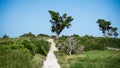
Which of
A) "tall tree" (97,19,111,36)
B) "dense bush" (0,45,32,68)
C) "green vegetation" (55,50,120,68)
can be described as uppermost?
"tall tree" (97,19,111,36)

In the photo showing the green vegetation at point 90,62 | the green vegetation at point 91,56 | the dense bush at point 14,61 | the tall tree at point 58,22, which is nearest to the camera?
the dense bush at point 14,61

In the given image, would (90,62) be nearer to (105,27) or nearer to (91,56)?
(91,56)

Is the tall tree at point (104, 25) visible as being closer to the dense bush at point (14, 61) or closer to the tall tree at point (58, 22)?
the tall tree at point (58, 22)

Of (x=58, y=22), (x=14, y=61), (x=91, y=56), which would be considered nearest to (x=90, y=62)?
(x=91, y=56)

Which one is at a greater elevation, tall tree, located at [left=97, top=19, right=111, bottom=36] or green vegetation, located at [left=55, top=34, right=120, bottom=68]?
tall tree, located at [left=97, top=19, right=111, bottom=36]

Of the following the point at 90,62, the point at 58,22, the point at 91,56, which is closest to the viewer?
the point at 90,62

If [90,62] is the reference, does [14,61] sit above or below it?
above

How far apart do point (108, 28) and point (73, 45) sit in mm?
62451

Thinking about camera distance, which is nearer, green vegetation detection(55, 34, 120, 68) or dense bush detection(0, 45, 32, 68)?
dense bush detection(0, 45, 32, 68)

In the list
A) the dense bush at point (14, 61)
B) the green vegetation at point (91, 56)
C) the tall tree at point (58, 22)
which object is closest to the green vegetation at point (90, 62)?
the green vegetation at point (91, 56)

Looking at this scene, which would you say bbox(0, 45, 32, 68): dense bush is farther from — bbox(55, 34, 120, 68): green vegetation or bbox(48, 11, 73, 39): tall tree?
bbox(48, 11, 73, 39): tall tree

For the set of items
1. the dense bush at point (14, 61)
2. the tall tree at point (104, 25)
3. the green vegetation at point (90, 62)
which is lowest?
the green vegetation at point (90, 62)

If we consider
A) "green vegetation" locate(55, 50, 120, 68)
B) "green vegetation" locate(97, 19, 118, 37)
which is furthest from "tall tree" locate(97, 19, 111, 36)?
"green vegetation" locate(55, 50, 120, 68)

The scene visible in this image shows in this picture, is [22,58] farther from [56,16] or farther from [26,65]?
[56,16]
